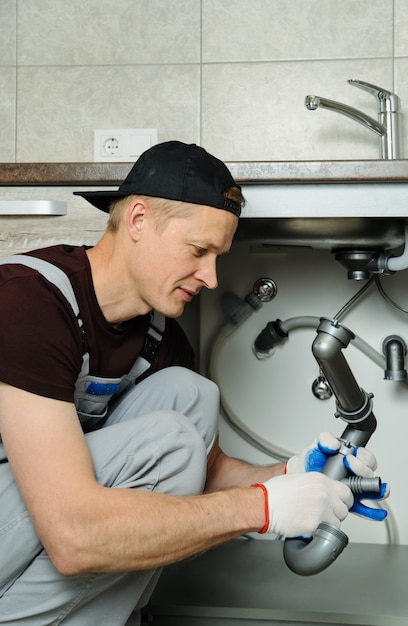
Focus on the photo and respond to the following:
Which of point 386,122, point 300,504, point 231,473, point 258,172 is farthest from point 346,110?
point 300,504

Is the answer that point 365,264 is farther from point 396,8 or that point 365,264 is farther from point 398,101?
point 396,8

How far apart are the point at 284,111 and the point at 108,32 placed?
0.45 m

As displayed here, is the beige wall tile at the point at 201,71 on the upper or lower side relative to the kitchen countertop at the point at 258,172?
upper

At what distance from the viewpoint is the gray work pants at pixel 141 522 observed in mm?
965

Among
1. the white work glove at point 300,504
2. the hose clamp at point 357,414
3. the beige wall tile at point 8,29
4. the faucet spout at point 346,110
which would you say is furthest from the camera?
the beige wall tile at point 8,29

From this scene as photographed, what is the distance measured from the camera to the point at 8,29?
6.09ft

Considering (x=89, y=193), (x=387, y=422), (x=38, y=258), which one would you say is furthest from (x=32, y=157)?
(x=387, y=422)

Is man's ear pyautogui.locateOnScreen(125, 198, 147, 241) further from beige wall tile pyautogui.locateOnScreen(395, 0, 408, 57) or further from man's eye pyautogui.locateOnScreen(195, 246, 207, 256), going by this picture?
beige wall tile pyautogui.locateOnScreen(395, 0, 408, 57)

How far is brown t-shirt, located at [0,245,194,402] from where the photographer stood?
0.92 metres

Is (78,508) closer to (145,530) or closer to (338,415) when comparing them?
(145,530)

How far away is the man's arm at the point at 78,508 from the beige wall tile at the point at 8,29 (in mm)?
1187

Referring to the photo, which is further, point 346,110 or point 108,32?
point 108,32

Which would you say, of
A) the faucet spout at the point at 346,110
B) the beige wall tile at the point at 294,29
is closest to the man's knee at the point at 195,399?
the faucet spout at the point at 346,110

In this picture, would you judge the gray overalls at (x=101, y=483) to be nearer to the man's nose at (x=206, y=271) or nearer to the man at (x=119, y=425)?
the man at (x=119, y=425)
